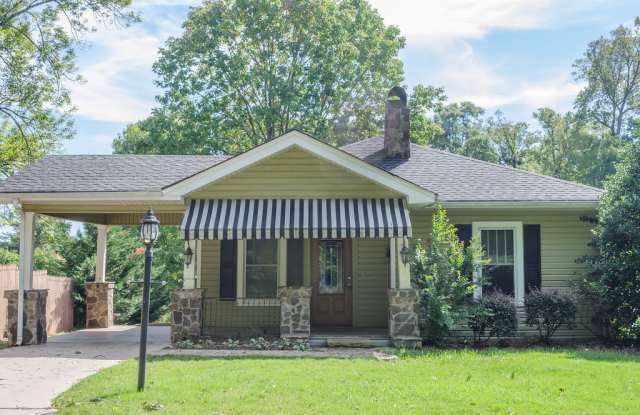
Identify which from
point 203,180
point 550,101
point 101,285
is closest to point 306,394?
point 203,180

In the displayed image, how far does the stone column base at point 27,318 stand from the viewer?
13.0m

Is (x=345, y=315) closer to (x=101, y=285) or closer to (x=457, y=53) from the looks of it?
(x=101, y=285)

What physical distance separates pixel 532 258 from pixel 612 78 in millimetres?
27166

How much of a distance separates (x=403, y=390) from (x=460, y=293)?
472cm

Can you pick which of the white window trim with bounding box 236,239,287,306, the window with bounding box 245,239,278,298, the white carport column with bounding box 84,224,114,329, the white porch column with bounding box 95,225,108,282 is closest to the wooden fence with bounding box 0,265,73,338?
the white carport column with bounding box 84,224,114,329

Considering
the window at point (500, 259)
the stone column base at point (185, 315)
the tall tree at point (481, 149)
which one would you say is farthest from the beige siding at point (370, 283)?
the tall tree at point (481, 149)

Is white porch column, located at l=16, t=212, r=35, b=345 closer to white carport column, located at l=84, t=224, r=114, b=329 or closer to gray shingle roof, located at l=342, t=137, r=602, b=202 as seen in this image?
white carport column, located at l=84, t=224, r=114, b=329

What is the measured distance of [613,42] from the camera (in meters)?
35.1

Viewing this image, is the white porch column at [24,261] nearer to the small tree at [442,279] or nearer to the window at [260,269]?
the window at [260,269]

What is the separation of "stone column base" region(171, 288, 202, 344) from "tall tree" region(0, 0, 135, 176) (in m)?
12.5

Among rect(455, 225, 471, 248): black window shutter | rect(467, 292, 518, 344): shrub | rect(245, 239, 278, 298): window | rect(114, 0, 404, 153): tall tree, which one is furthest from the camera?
rect(114, 0, 404, 153): tall tree

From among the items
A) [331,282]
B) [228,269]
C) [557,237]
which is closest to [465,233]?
[557,237]

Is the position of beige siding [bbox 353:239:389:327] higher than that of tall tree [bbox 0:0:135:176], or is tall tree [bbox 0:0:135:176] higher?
tall tree [bbox 0:0:135:176]

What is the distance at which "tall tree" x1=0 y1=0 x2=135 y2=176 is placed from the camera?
2062 cm
